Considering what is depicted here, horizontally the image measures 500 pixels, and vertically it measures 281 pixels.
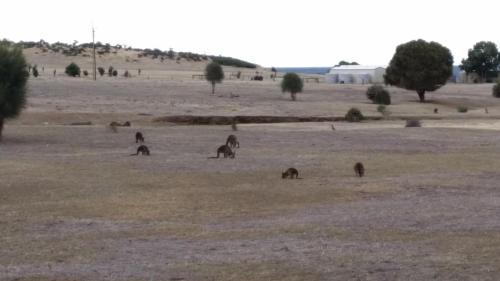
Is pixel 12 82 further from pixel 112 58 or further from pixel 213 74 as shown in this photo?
pixel 112 58

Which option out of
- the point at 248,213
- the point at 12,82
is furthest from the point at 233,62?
the point at 248,213

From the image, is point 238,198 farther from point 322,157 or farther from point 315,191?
point 322,157

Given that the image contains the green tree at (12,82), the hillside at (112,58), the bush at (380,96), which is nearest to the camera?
the green tree at (12,82)

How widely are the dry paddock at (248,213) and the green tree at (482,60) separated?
373 ft

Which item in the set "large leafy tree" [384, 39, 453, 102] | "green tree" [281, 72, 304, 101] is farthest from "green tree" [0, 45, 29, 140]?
"large leafy tree" [384, 39, 453, 102]

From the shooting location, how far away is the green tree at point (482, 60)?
481 feet

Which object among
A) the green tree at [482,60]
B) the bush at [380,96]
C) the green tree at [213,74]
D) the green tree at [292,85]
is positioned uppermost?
the green tree at [482,60]

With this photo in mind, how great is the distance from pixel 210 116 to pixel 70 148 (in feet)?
79.6

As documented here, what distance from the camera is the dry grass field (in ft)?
42.4

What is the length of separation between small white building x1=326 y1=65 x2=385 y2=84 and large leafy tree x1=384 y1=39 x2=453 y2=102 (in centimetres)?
3759

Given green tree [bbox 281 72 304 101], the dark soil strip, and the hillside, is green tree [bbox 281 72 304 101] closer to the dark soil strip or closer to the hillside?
the dark soil strip

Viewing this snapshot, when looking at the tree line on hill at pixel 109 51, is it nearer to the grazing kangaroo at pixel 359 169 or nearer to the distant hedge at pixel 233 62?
the distant hedge at pixel 233 62

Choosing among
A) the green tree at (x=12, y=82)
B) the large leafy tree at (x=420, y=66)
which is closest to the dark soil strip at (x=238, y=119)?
the green tree at (x=12, y=82)

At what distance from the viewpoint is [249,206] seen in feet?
65.6
